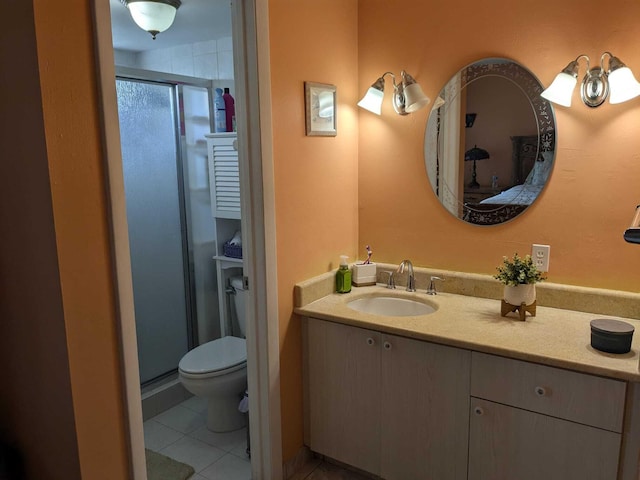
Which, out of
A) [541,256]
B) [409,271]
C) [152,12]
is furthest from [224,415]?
[152,12]

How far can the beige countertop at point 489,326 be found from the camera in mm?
1615

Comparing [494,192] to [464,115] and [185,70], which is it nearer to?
[464,115]

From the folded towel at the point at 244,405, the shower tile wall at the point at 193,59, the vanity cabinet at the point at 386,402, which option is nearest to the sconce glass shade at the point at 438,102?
the vanity cabinet at the point at 386,402

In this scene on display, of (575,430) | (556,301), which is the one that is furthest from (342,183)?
(575,430)

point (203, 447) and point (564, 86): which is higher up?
point (564, 86)

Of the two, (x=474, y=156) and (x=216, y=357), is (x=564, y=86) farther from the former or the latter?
(x=216, y=357)

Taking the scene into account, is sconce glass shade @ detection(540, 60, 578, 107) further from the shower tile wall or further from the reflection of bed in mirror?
the shower tile wall

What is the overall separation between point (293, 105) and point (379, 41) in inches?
25.7

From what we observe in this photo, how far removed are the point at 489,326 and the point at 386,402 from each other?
53 centimetres

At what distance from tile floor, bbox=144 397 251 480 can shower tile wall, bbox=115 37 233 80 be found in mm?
2054

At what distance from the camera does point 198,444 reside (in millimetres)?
2582

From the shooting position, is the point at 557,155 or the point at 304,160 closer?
the point at 557,155

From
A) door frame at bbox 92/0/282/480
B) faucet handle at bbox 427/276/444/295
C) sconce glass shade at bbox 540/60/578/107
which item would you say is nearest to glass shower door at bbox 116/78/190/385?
door frame at bbox 92/0/282/480

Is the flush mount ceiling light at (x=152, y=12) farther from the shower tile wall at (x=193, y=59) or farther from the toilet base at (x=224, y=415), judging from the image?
the toilet base at (x=224, y=415)
